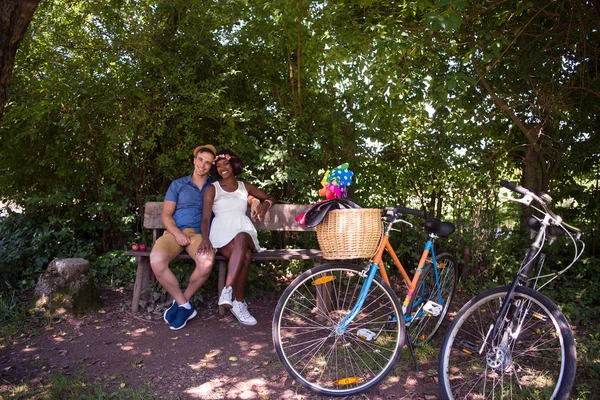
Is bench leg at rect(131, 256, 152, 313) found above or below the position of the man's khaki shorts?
below

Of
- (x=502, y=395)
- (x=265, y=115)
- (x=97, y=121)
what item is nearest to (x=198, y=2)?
(x=265, y=115)

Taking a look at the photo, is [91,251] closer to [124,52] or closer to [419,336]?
[124,52]

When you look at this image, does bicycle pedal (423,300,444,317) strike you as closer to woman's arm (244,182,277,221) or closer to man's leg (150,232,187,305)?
woman's arm (244,182,277,221)

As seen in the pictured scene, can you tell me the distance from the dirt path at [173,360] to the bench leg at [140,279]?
142 millimetres

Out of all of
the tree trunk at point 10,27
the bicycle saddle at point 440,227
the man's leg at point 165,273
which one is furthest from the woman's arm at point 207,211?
the tree trunk at point 10,27

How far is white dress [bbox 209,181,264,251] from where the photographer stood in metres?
4.93

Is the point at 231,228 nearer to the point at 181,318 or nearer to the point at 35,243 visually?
the point at 181,318

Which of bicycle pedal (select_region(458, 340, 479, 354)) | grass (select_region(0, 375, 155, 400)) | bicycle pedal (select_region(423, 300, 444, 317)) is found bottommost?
grass (select_region(0, 375, 155, 400))

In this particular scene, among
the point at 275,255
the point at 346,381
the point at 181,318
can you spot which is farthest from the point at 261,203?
the point at 346,381

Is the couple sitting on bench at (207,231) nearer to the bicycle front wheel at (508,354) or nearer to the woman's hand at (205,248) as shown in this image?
the woman's hand at (205,248)

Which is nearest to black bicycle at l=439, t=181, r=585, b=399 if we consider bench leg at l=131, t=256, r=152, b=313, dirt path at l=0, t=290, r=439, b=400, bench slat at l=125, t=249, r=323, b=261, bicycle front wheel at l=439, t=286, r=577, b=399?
bicycle front wheel at l=439, t=286, r=577, b=399

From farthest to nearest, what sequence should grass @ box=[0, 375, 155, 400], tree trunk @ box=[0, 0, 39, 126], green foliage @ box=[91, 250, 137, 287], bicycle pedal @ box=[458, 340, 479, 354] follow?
green foliage @ box=[91, 250, 137, 287] < grass @ box=[0, 375, 155, 400] < bicycle pedal @ box=[458, 340, 479, 354] < tree trunk @ box=[0, 0, 39, 126]

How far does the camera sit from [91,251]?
21.1 feet

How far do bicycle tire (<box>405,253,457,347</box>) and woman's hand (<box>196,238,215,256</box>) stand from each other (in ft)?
6.27
